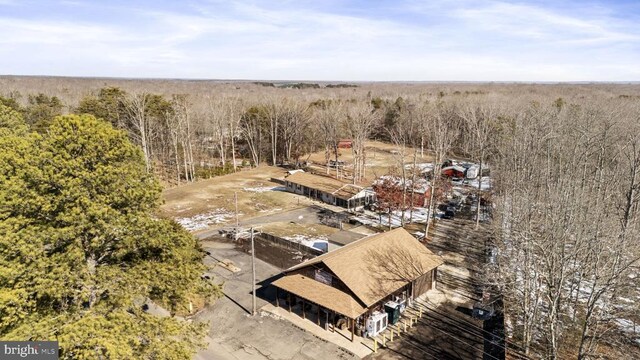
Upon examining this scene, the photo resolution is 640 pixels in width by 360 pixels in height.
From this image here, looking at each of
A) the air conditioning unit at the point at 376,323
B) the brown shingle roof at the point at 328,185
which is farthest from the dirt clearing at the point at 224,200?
the air conditioning unit at the point at 376,323

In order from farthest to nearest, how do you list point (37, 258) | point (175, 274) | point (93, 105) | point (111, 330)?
point (93, 105) → point (175, 274) → point (37, 258) → point (111, 330)

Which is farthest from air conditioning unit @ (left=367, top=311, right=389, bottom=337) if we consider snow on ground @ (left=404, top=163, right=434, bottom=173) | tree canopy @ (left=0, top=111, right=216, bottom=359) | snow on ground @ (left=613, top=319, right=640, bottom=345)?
snow on ground @ (left=404, top=163, right=434, bottom=173)

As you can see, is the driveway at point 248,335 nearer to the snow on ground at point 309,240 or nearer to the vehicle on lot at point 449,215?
the snow on ground at point 309,240

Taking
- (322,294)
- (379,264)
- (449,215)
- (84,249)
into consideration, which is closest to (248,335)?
(322,294)

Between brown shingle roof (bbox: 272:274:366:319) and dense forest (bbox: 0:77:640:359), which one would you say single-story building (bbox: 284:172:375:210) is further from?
brown shingle roof (bbox: 272:274:366:319)

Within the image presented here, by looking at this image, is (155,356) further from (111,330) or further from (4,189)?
(4,189)

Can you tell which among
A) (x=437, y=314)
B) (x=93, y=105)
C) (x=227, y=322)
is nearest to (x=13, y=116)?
(x=93, y=105)

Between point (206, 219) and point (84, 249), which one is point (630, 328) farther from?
point (206, 219)

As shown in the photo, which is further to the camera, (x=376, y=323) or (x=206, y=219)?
(x=206, y=219)
